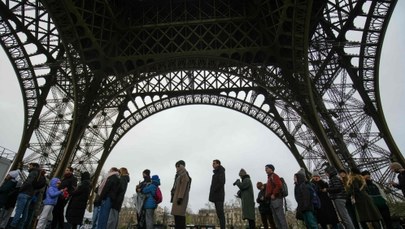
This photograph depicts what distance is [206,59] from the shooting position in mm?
15984

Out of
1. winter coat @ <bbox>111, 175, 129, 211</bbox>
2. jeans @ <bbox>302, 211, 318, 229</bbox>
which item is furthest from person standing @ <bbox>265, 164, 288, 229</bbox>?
winter coat @ <bbox>111, 175, 129, 211</bbox>

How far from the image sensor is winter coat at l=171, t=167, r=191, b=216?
20.4 ft

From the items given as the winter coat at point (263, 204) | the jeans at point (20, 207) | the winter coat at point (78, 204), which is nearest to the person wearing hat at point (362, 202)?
the winter coat at point (263, 204)

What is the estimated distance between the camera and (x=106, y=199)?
6590mm

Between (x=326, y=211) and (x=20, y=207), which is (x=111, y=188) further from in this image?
(x=326, y=211)

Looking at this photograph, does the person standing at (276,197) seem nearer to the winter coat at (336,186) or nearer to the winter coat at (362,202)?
the winter coat at (336,186)

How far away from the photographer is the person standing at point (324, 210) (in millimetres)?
6766

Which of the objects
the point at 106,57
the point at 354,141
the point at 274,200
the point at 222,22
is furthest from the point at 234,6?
the point at 274,200

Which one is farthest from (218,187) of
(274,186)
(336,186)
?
(336,186)

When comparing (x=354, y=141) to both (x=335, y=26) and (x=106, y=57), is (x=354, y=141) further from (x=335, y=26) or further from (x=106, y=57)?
(x=106, y=57)

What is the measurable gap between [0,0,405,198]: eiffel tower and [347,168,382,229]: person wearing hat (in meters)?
7.60

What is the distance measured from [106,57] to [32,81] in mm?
4600

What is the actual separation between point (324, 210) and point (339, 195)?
0.57m

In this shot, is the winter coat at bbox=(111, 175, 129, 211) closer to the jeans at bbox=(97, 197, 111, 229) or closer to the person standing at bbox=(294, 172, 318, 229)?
the jeans at bbox=(97, 197, 111, 229)
